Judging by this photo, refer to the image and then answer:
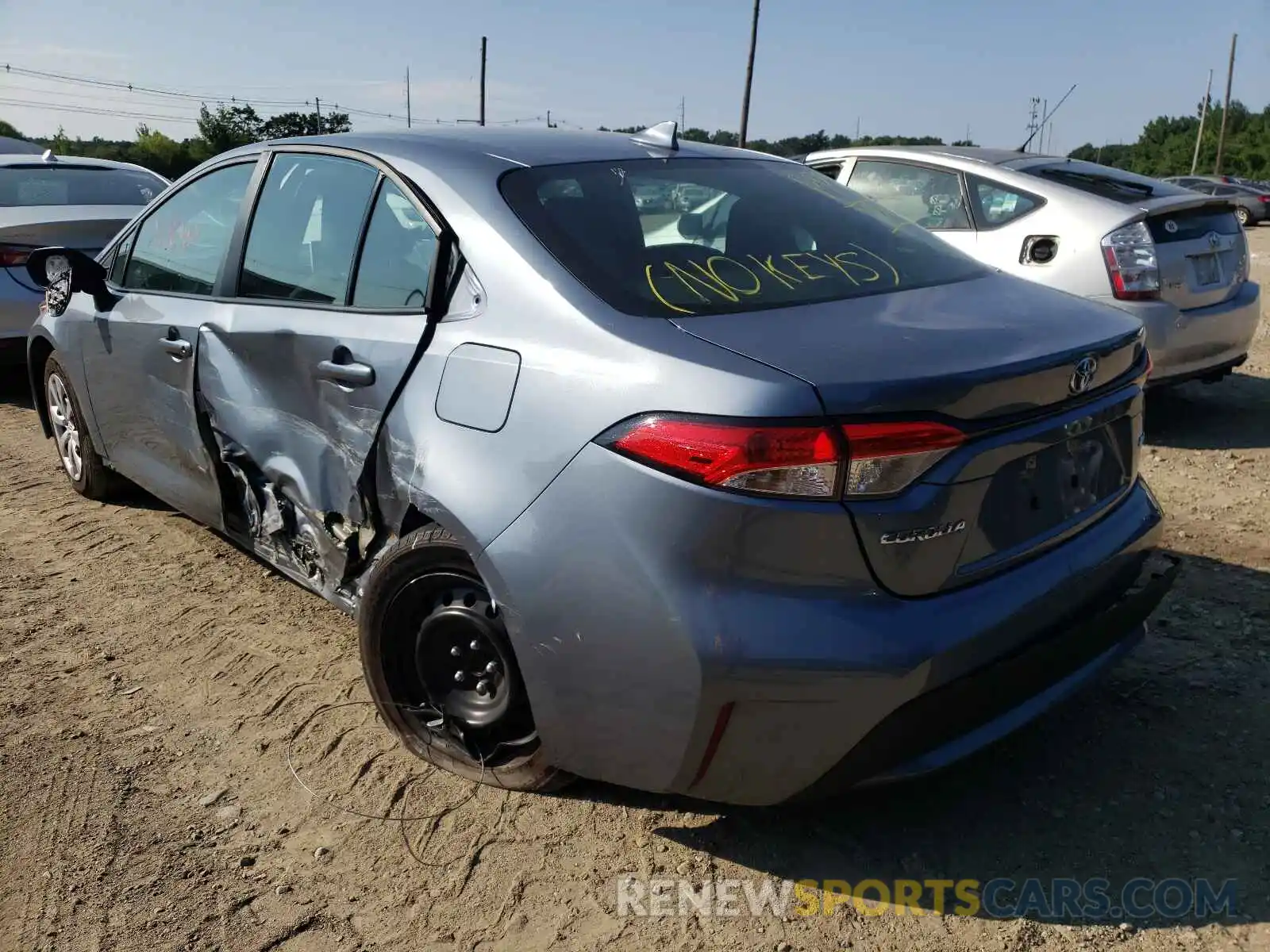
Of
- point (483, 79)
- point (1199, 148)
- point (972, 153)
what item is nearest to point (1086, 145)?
point (1199, 148)

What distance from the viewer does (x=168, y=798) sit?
2719mm

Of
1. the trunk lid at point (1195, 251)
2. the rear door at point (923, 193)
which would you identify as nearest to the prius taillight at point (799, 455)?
the trunk lid at point (1195, 251)

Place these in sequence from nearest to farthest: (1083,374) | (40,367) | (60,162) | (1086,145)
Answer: (1083,374), (40,367), (60,162), (1086,145)

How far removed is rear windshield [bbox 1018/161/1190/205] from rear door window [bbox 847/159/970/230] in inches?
16.5

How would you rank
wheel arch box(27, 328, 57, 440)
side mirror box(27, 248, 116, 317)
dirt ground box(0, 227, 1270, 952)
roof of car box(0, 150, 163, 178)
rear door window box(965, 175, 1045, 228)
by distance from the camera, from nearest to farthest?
dirt ground box(0, 227, 1270, 952) < side mirror box(27, 248, 116, 317) < wheel arch box(27, 328, 57, 440) < rear door window box(965, 175, 1045, 228) < roof of car box(0, 150, 163, 178)

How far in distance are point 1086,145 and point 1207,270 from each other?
83.4 meters

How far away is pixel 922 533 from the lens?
6.77 feet

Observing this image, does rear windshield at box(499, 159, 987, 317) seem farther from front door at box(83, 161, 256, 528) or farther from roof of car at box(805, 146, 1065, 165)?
roof of car at box(805, 146, 1065, 165)

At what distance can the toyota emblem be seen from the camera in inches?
91.2

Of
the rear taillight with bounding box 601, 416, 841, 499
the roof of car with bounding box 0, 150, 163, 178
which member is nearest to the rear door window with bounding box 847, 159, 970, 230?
the rear taillight with bounding box 601, 416, 841, 499

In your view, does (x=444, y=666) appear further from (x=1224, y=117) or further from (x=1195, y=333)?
(x=1224, y=117)

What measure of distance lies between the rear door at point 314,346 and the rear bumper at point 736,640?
73 cm

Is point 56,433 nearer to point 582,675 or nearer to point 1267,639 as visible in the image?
point 582,675

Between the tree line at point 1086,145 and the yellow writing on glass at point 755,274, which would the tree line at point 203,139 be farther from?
the yellow writing on glass at point 755,274
